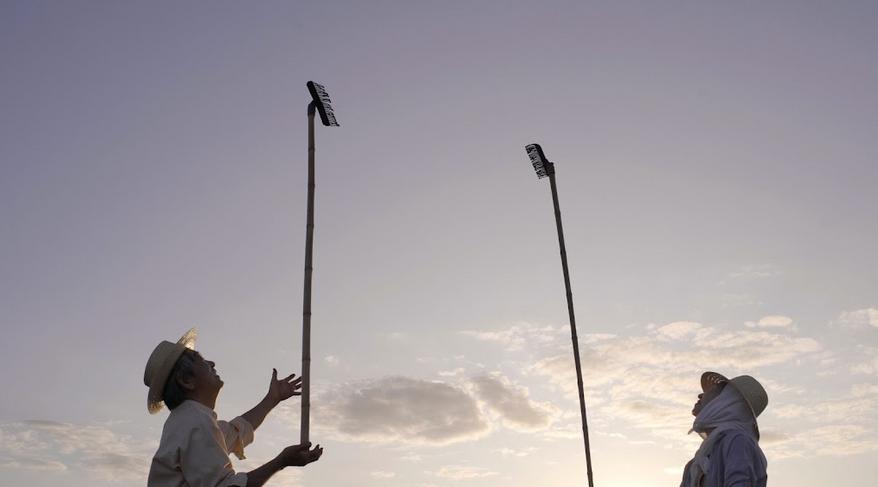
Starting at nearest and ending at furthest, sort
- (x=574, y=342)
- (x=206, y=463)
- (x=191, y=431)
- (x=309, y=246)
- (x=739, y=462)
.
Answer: (x=206, y=463), (x=191, y=431), (x=739, y=462), (x=309, y=246), (x=574, y=342)

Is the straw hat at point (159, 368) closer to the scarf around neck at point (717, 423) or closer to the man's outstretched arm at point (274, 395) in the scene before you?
the man's outstretched arm at point (274, 395)

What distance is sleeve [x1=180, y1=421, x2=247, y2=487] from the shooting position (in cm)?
587

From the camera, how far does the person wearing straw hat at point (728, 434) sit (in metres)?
7.10

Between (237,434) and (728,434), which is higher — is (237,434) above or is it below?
above

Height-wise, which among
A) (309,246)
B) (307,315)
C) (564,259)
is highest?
(564,259)

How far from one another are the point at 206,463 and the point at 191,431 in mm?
284

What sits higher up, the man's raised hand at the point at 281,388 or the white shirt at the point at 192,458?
the man's raised hand at the point at 281,388

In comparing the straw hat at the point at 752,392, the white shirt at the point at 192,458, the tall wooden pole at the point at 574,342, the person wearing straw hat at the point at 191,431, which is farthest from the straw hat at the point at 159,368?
the tall wooden pole at the point at 574,342

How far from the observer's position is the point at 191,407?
20.7 feet

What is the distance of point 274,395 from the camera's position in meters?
8.02

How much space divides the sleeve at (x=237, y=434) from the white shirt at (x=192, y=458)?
3.87 feet

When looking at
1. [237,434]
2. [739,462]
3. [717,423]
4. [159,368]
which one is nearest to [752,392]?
[717,423]

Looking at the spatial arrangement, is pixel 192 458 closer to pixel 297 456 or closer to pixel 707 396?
pixel 297 456

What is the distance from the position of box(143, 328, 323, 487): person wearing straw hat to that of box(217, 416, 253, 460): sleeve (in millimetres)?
80
